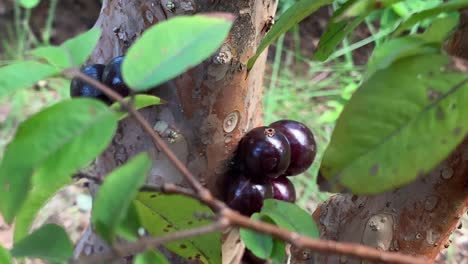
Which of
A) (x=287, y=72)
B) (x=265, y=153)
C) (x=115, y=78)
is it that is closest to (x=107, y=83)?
(x=115, y=78)

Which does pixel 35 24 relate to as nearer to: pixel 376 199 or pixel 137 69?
pixel 376 199

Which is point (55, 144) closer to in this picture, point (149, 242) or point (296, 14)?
point (149, 242)

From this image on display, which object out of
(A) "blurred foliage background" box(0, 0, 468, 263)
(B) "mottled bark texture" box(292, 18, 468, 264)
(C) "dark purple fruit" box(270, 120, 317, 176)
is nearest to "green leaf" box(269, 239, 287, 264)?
(B) "mottled bark texture" box(292, 18, 468, 264)

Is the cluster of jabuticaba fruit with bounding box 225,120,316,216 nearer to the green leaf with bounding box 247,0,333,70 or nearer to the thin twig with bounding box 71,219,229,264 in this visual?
the green leaf with bounding box 247,0,333,70

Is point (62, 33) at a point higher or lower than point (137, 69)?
lower

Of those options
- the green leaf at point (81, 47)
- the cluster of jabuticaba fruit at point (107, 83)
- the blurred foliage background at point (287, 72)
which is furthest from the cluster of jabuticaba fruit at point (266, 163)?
the blurred foliage background at point (287, 72)

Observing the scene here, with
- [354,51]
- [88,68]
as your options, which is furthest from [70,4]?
[88,68]
